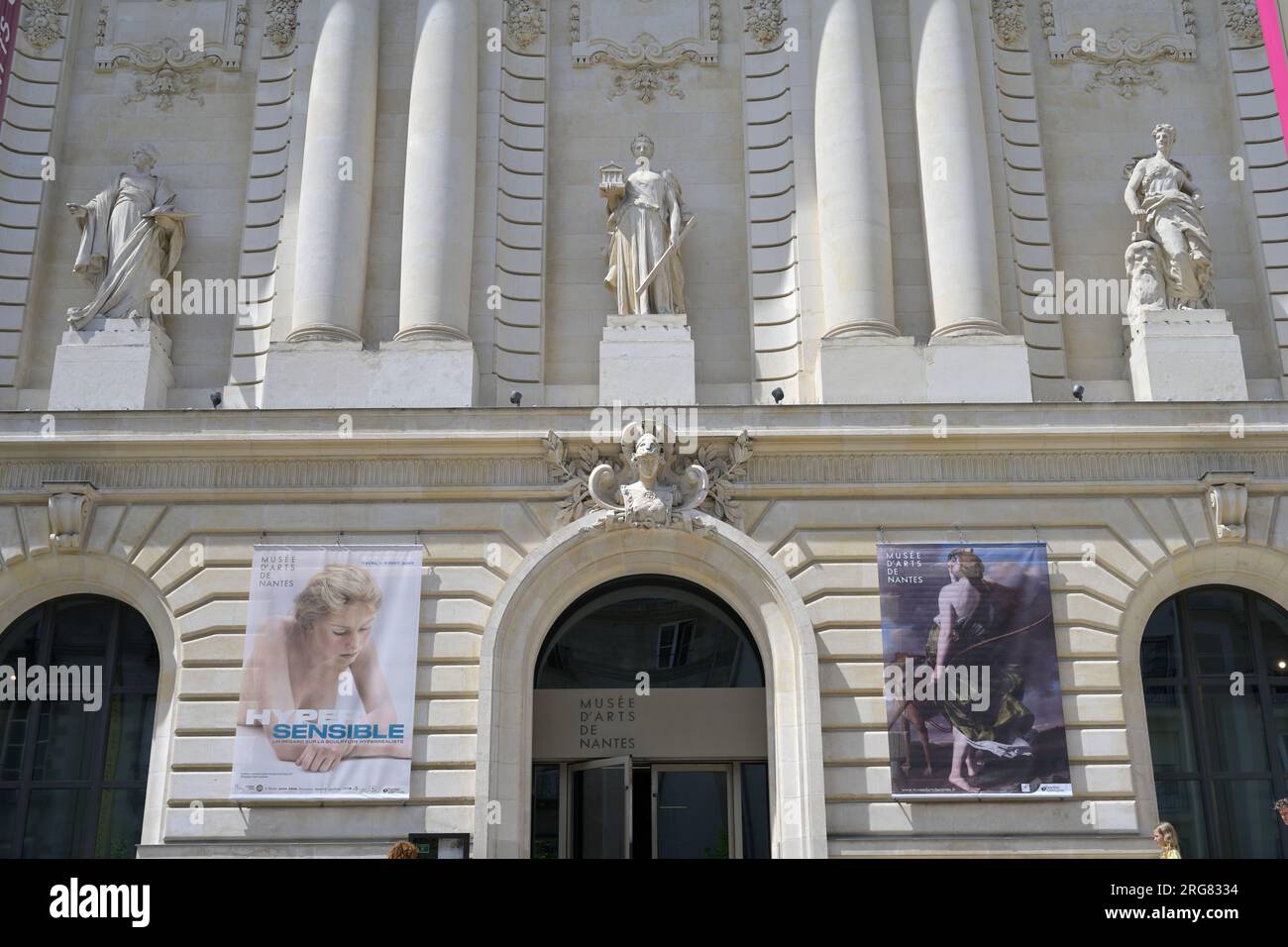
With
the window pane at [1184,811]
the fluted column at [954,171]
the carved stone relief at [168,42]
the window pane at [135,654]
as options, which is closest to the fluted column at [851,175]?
the fluted column at [954,171]

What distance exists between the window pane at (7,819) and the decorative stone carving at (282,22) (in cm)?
1301

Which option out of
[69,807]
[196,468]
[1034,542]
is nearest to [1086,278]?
[1034,542]

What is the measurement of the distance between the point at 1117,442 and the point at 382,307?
11405 millimetres

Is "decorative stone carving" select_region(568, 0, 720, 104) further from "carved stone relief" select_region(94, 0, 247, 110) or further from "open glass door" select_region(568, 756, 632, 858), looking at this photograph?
"open glass door" select_region(568, 756, 632, 858)

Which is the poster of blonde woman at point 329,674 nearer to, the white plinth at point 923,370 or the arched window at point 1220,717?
the white plinth at point 923,370

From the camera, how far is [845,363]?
1988cm

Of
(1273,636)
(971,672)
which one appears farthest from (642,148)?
(1273,636)

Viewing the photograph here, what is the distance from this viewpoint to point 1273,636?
19359 mm

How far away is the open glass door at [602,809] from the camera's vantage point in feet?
62.1

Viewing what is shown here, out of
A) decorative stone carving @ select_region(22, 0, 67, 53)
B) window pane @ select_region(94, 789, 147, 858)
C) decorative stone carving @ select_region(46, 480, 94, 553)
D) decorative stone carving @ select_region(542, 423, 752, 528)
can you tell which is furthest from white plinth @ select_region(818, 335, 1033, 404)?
decorative stone carving @ select_region(22, 0, 67, 53)

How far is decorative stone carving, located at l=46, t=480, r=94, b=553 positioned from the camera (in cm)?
1883

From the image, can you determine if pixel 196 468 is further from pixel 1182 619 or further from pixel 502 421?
pixel 1182 619

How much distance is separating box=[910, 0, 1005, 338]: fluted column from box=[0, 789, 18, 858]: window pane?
590 inches
